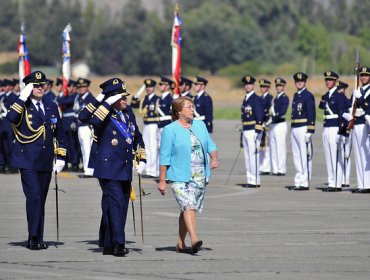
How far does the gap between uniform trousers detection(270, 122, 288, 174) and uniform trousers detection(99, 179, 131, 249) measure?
545 inches

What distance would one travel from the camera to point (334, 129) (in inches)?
908

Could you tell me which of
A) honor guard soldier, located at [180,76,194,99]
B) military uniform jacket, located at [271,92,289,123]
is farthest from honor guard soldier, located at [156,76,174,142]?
military uniform jacket, located at [271,92,289,123]

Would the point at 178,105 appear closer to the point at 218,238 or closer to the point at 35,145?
the point at 35,145

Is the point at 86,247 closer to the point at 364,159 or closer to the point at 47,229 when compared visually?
the point at 47,229

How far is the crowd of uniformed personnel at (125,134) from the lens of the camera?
46.3 ft

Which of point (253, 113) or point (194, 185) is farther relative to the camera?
point (253, 113)

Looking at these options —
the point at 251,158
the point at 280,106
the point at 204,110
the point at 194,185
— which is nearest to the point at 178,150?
the point at 194,185

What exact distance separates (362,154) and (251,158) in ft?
7.87

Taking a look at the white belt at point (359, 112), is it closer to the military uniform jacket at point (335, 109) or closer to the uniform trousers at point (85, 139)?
the military uniform jacket at point (335, 109)

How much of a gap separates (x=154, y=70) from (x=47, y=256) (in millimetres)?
103788

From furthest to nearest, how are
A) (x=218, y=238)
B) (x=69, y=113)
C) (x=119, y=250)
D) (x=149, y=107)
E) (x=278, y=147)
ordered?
(x=69, y=113), (x=278, y=147), (x=149, y=107), (x=218, y=238), (x=119, y=250)

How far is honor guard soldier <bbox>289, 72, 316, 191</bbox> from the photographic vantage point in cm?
2299

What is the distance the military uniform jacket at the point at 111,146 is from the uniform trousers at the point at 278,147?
45.0 feet

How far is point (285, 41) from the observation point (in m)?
122
